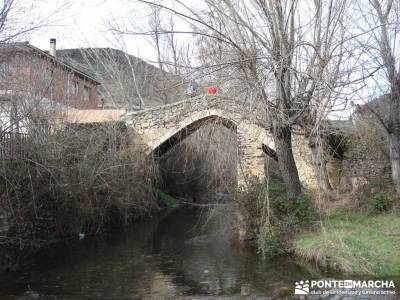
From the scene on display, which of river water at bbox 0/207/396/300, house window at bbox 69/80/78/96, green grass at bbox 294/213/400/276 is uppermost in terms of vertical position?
house window at bbox 69/80/78/96

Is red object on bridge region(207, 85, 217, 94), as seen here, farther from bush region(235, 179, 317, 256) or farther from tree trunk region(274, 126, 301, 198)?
bush region(235, 179, 317, 256)

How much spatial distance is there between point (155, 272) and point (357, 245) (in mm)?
3594

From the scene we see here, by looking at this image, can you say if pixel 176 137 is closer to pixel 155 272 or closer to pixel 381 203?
pixel 381 203

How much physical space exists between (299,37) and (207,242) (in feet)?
17.9

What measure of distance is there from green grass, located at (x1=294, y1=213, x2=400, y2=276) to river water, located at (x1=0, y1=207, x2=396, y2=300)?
0.36 metres

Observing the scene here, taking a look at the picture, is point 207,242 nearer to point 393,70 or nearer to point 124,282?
point 124,282

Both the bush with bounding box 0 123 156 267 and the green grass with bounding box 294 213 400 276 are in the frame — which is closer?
the green grass with bounding box 294 213 400 276

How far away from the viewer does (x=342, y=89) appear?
784 cm

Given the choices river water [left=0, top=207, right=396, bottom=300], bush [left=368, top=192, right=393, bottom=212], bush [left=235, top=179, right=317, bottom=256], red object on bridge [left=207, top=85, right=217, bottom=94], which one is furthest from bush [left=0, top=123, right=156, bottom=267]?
bush [left=368, top=192, right=393, bottom=212]

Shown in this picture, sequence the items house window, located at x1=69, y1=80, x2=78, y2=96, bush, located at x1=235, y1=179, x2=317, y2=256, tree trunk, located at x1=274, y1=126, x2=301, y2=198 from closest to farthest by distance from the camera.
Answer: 1. bush, located at x1=235, y1=179, x2=317, y2=256
2. tree trunk, located at x1=274, y1=126, x2=301, y2=198
3. house window, located at x1=69, y1=80, x2=78, y2=96

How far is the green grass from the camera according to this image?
731 cm

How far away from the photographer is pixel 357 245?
25.9 feet

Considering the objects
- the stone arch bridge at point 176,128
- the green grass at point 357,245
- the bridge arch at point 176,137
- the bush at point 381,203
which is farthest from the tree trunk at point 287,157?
the bridge arch at point 176,137

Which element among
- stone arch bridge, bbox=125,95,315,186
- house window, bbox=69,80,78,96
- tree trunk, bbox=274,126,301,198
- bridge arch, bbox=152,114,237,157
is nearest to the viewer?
tree trunk, bbox=274,126,301,198
